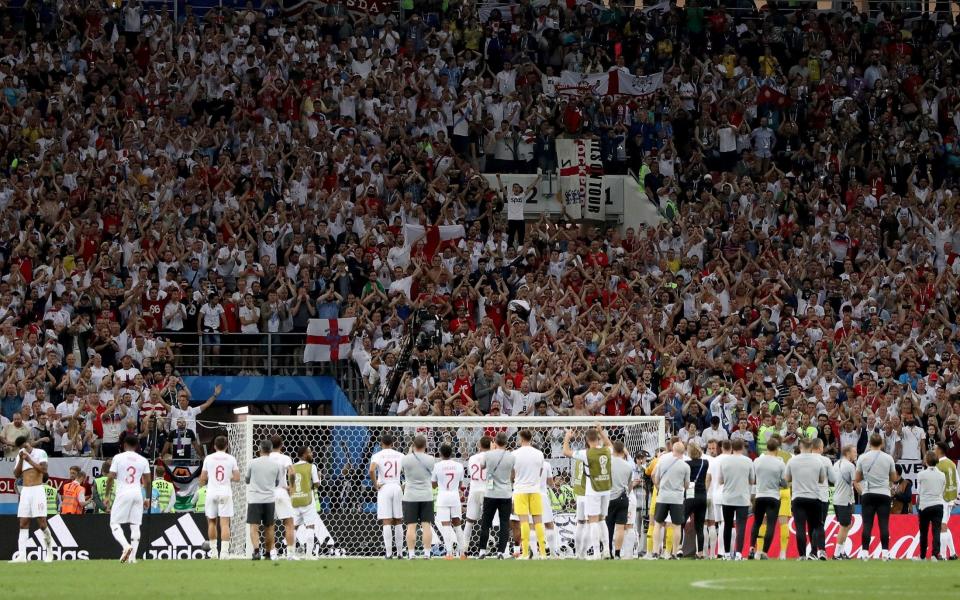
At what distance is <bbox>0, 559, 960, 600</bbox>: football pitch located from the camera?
656 inches

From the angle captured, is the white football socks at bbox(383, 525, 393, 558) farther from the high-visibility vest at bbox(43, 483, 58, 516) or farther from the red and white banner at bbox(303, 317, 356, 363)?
the red and white banner at bbox(303, 317, 356, 363)

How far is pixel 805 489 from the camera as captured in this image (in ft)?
74.6

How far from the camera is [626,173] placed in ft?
126

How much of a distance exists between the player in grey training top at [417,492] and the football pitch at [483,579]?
4.74 ft

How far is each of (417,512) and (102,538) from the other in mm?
5493

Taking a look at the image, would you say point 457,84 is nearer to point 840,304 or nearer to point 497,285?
point 497,285

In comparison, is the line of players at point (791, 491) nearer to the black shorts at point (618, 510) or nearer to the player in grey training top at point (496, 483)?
the black shorts at point (618, 510)

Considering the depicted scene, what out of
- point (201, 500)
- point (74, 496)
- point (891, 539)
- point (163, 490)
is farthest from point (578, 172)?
point (74, 496)

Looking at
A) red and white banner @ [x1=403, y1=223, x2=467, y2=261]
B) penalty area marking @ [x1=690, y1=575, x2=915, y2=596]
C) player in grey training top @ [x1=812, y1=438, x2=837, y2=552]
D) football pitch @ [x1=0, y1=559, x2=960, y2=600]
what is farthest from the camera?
red and white banner @ [x1=403, y1=223, x2=467, y2=261]

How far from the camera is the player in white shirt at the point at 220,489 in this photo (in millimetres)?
23578

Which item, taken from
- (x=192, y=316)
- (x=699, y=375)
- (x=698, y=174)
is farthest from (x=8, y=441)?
(x=698, y=174)

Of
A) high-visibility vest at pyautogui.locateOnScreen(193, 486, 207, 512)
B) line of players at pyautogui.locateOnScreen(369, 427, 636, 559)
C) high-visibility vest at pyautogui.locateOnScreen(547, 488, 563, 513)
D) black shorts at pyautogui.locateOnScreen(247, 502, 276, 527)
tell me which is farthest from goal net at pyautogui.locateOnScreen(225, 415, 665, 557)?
black shorts at pyautogui.locateOnScreen(247, 502, 276, 527)

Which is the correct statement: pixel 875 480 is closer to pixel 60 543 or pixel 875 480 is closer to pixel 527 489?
pixel 527 489

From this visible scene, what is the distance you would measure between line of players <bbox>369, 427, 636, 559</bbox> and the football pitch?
1468mm
